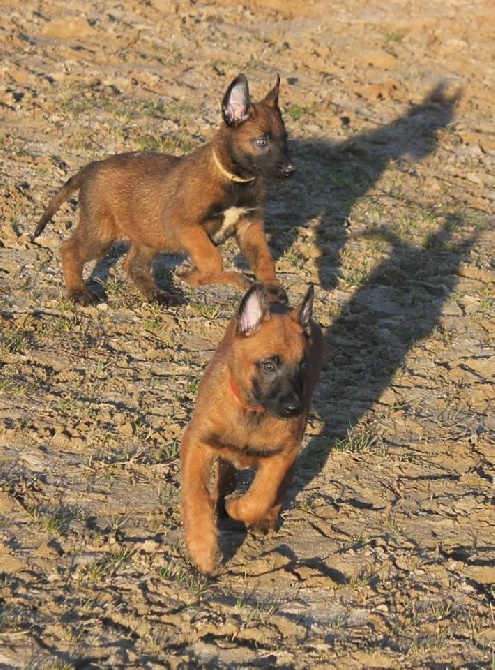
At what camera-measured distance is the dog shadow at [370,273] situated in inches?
272

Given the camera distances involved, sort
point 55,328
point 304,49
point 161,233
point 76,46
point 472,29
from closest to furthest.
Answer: point 55,328 → point 161,233 → point 76,46 → point 304,49 → point 472,29

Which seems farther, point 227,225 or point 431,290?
point 431,290

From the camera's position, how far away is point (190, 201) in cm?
762

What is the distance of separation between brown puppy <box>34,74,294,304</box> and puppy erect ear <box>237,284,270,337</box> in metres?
1.81

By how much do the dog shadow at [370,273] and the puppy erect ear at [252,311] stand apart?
0.92 metres

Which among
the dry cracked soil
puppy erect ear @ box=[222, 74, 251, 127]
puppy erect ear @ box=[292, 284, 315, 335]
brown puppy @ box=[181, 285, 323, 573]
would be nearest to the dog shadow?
the dry cracked soil

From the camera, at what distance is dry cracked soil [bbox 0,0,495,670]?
15.7 ft

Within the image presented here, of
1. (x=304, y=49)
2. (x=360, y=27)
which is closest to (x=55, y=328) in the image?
(x=304, y=49)

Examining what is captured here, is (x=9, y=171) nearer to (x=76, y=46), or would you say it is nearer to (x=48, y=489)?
(x=76, y=46)

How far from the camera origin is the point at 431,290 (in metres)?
8.52

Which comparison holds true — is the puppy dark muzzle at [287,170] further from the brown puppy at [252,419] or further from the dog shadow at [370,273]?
the brown puppy at [252,419]

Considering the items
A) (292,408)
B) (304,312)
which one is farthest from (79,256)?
(292,408)

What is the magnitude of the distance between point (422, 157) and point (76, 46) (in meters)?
3.51

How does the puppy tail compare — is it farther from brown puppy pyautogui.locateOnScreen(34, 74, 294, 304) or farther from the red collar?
the red collar
